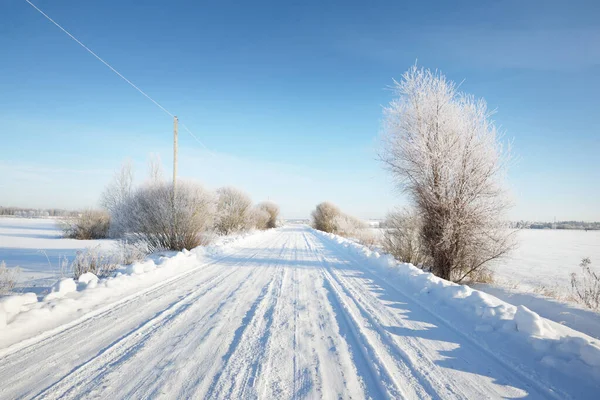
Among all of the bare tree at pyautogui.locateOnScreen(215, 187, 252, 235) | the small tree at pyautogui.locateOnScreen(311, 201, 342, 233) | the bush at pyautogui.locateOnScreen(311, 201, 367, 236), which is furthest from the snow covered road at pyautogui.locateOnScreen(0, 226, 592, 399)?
the small tree at pyautogui.locateOnScreen(311, 201, 342, 233)

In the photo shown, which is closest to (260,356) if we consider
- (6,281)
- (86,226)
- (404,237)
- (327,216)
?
(6,281)

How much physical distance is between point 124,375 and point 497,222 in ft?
30.5

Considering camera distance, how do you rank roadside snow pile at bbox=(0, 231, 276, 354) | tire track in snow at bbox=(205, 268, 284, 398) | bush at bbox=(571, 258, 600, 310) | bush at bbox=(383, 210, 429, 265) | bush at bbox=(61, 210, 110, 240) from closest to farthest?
1. tire track in snow at bbox=(205, 268, 284, 398)
2. roadside snow pile at bbox=(0, 231, 276, 354)
3. bush at bbox=(571, 258, 600, 310)
4. bush at bbox=(383, 210, 429, 265)
5. bush at bbox=(61, 210, 110, 240)

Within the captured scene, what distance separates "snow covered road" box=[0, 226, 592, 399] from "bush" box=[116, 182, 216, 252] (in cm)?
774

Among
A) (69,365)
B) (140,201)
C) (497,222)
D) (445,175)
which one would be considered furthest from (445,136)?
(140,201)

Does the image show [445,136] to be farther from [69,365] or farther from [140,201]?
[140,201]

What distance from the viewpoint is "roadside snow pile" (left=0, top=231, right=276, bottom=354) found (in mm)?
3521

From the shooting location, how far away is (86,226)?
23.5 meters

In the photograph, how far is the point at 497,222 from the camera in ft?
25.9

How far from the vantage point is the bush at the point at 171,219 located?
12.4m

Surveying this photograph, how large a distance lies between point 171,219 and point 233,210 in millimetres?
16898

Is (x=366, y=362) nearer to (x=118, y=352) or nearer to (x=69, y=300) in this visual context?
(x=118, y=352)

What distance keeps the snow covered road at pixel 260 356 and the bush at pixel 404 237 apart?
568cm

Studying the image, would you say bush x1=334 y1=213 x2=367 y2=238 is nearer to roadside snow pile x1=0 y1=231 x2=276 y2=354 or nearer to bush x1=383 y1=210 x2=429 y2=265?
bush x1=383 y1=210 x2=429 y2=265
